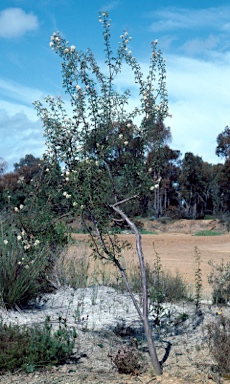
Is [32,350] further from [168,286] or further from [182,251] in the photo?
[182,251]

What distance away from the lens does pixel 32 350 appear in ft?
19.3

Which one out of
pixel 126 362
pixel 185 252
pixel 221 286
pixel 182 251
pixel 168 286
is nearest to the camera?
pixel 126 362

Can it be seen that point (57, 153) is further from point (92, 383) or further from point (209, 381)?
point (209, 381)

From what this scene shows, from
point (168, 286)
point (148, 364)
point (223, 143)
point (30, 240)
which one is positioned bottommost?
point (148, 364)

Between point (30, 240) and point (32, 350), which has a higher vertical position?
point (30, 240)

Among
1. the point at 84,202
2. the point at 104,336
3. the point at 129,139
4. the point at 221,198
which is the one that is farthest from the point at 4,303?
the point at 221,198

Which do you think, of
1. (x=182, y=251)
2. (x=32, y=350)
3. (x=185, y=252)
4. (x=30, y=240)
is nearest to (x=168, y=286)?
(x=30, y=240)

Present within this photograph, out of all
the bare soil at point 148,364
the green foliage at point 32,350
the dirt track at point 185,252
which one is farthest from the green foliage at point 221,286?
the dirt track at point 185,252

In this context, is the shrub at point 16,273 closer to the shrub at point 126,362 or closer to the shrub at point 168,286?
the shrub at point 168,286

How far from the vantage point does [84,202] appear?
614cm

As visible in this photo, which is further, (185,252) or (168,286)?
A: (185,252)

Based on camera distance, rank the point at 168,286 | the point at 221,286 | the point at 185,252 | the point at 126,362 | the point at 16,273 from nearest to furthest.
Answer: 1. the point at 126,362
2. the point at 16,273
3. the point at 221,286
4. the point at 168,286
5. the point at 185,252

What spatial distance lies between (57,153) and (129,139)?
2.79 feet

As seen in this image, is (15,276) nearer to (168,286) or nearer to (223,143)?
(168,286)
